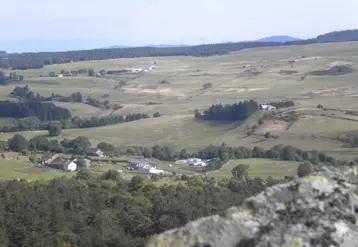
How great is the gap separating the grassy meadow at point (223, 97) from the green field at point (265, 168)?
0.23 m

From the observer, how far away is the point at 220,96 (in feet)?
403

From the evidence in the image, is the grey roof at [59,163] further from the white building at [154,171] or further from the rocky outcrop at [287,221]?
the rocky outcrop at [287,221]

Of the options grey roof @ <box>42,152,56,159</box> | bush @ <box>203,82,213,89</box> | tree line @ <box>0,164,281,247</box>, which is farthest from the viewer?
bush @ <box>203,82,213,89</box>

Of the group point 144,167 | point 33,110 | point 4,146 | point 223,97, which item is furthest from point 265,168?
point 33,110

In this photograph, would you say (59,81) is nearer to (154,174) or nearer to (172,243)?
(154,174)

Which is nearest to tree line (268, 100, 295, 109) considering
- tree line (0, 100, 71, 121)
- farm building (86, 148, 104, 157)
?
tree line (0, 100, 71, 121)

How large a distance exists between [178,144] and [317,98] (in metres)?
38.4

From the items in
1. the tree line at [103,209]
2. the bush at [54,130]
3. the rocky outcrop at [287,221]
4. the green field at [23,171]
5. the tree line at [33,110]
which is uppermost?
the rocky outcrop at [287,221]

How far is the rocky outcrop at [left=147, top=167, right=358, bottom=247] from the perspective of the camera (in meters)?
4.41

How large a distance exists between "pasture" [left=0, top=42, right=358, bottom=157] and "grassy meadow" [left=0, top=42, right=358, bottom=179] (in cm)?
11

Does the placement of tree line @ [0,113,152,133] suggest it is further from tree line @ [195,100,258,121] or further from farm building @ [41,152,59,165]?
farm building @ [41,152,59,165]

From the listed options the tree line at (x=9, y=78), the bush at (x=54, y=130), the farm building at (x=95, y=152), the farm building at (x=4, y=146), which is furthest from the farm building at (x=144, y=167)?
the tree line at (x=9, y=78)

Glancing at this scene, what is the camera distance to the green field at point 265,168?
5319 cm

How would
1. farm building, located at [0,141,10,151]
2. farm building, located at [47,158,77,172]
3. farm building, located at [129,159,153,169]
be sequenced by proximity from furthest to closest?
farm building, located at [0,141,10,151] < farm building, located at [47,158,77,172] < farm building, located at [129,159,153,169]
